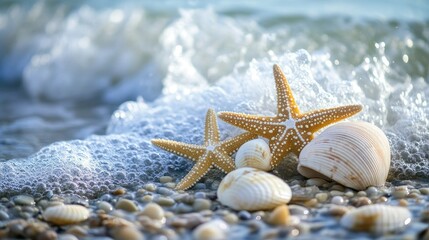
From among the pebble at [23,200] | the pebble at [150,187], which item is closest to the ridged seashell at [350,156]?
the pebble at [150,187]

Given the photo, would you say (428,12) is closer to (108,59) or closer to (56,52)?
(108,59)

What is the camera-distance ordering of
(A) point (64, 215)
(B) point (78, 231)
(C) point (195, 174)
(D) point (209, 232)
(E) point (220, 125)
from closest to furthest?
1. (D) point (209, 232)
2. (B) point (78, 231)
3. (A) point (64, 215)
4. (C) point (195, 174)
5. (E) point (220, 125)

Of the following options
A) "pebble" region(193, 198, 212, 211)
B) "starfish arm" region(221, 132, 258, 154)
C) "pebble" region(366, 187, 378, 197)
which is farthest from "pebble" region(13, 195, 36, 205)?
"pebble" region(366, 187, 378, 197)

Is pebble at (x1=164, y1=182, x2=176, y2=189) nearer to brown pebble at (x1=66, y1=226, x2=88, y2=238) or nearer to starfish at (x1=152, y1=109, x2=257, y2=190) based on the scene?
starfish at (x1=152, y1=109, x2=257, y2=190)

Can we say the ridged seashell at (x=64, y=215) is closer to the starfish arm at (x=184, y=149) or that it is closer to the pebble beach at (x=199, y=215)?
the pebble beach at (x=199, y=215)

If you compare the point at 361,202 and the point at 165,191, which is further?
the point at 165,191

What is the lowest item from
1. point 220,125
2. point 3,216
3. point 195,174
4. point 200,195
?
point 200,195

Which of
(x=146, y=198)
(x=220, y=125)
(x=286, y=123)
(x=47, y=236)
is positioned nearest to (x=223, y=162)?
(x=286, y=123)

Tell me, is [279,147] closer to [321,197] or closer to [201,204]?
[321,197]
